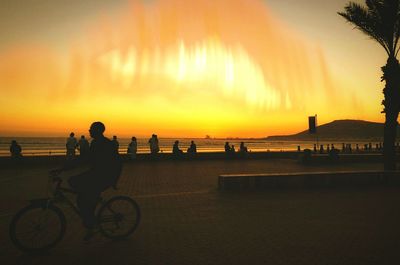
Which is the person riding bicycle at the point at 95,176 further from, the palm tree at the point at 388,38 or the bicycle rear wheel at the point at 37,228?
the palm tree at the point at 388,38

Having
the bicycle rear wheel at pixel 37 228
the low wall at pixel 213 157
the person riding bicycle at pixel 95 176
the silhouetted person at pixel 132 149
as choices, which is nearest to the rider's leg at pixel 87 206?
the person riding bicycle at pixel 95 176

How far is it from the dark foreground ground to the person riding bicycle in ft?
1.70

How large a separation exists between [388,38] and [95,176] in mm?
14488

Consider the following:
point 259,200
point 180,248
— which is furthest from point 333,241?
point 259,200

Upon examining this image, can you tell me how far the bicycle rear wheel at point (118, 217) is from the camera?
5.92m

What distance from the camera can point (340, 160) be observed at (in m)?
24.9

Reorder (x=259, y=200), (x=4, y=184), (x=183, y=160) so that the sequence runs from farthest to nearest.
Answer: (x=183, y=160) < (x=4, y=184) < (x=259, y=200)

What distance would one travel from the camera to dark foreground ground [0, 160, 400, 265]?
4988mm

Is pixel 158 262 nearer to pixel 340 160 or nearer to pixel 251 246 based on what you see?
pixel 251 246

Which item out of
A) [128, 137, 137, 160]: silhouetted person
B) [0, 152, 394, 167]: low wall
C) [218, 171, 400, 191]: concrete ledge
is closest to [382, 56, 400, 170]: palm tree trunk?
[218, 171, 400, 191]: concrete ledge

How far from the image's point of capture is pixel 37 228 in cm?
537

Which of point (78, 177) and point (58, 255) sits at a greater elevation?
point (78, 177)

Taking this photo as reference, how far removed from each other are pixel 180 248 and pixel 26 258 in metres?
2.12

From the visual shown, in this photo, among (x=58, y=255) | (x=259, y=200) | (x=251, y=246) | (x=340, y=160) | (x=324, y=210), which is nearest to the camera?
(x=58, y=255)
